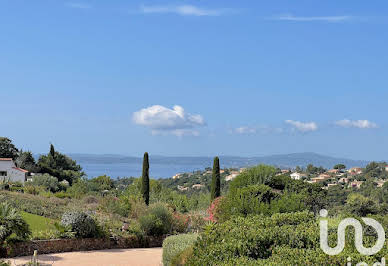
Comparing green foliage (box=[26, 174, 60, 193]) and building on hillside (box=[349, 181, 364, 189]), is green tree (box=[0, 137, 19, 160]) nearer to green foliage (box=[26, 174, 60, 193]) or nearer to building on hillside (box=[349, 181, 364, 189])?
green foliage (box=[26, 174, 60, 193])

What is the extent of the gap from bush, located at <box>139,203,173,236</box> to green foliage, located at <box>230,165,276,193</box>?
8.19ft

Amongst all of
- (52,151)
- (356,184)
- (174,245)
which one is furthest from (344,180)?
(174,245)

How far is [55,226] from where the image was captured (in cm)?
1346

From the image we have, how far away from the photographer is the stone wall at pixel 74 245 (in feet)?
39.5

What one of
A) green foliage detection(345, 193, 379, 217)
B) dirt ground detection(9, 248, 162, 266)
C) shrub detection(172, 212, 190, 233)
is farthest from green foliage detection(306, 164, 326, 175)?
dirt ground detection(9, 248, 162, 266)

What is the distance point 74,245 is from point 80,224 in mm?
587

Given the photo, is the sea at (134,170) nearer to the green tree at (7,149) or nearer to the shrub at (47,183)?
the green tree at (7,149)

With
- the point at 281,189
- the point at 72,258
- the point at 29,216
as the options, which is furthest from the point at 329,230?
the point at 29,216

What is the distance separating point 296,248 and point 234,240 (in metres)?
0.81

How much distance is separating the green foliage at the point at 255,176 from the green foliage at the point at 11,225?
6.96m

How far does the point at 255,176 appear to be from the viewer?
16.4 metres

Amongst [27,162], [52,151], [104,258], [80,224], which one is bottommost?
[104,258]

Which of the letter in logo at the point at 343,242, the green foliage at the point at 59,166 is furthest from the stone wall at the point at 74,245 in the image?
the green foliage at the point at 59,166

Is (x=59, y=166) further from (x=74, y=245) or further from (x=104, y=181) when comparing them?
(x=74, y=245)
